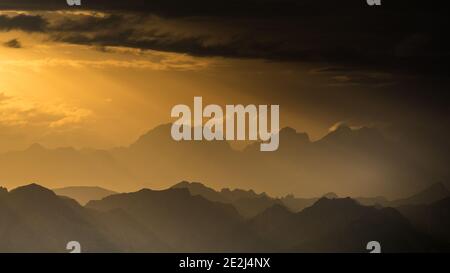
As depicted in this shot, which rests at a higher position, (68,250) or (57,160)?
(57,160)

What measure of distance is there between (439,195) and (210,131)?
2.39 metres

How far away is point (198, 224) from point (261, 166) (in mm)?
869

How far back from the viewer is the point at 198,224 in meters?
9.00

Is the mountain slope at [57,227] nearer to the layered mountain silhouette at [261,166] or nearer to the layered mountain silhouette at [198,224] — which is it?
the layered mountain silhouette at [198,224]

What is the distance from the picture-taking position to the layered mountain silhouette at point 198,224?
29.1 feet

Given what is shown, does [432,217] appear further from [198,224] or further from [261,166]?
[198,224]

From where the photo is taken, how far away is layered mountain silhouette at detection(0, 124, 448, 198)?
8.95 metres

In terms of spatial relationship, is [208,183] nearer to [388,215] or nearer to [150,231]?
[150,231]

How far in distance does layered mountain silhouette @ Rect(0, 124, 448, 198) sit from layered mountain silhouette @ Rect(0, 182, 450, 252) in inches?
5.6

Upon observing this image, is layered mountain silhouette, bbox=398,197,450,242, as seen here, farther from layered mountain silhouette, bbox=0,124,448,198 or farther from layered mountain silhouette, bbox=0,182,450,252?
layered mountain silhouette, bbox=0,124,448,198

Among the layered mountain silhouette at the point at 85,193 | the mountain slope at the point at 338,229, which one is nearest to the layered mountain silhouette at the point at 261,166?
the layered mountain silhouette at the point at 85,193

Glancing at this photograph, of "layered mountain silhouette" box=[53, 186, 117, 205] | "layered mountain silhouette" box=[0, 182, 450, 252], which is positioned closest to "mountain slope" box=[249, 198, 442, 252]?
"layered mountain silhouette" box=[0, 182, 450, 252]

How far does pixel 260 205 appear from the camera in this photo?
898 centimetres
